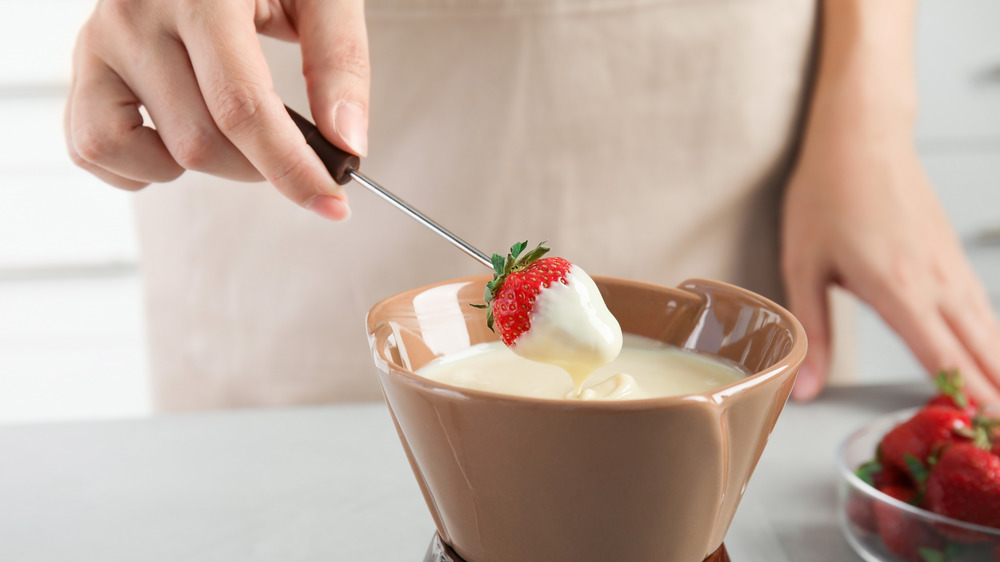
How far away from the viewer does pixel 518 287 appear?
45cm

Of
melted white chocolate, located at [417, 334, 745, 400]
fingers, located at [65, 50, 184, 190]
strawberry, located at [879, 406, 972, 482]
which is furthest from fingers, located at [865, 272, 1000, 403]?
fingers, located at [65, 50, 184, 190]

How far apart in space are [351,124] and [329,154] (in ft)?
0.09

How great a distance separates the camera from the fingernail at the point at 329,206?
0.60 metres

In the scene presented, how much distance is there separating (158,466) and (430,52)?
19.6 inches

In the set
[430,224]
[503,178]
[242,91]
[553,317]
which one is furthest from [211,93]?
[503,178]

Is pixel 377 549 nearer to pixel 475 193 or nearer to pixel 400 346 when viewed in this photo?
pixel 400 346

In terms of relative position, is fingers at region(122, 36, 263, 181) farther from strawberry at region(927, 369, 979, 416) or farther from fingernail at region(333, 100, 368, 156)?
strawberry at region(927, 369, 979, 416)

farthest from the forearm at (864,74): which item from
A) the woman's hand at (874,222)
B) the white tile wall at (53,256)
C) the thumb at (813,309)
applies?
the white tile wall at (53,256)

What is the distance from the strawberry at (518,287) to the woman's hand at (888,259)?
48cm

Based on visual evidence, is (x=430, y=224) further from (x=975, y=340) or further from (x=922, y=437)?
(x=975, y=340)

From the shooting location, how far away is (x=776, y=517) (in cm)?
63

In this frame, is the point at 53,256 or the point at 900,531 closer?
the point at 900,531

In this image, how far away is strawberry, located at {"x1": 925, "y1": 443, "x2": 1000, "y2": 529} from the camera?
0.55 m

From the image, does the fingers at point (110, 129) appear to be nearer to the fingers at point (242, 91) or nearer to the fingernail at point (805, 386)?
the fingers at point (242, 91)
